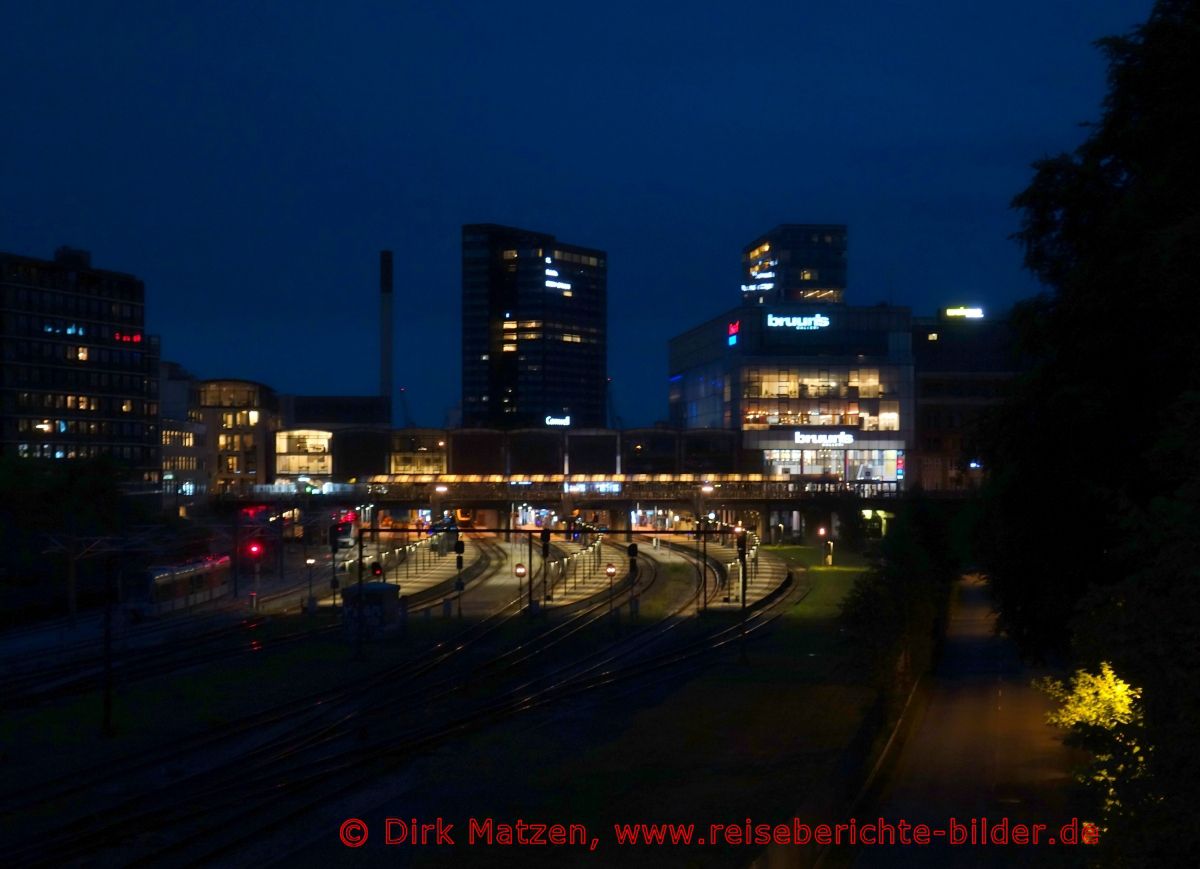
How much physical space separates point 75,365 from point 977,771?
246 ft

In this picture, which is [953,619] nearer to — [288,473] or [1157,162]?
[1157,162]

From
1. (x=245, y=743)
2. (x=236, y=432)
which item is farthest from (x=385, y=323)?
(x=245, y=743)

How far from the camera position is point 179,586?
45438 millimetres

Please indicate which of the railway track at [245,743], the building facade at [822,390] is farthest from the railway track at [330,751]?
the building facade at [822,390]

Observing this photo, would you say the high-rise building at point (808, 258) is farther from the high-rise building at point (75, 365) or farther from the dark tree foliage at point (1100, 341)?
the dark tree foliage at point (1100, 341)

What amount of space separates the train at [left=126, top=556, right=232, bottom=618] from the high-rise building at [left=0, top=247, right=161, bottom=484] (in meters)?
27.5

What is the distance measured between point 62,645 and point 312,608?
34.2ft

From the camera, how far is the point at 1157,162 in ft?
52.4

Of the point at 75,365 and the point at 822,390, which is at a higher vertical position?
the point at 75,365

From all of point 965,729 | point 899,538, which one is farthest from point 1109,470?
point 899,538

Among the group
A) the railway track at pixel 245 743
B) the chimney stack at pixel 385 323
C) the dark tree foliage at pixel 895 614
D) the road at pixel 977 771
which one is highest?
the chimney stack at pixel 385 323

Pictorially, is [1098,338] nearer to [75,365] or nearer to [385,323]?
[75,365]

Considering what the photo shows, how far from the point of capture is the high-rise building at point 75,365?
75875 millimetres

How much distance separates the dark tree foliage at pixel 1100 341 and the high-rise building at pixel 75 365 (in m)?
65.8
